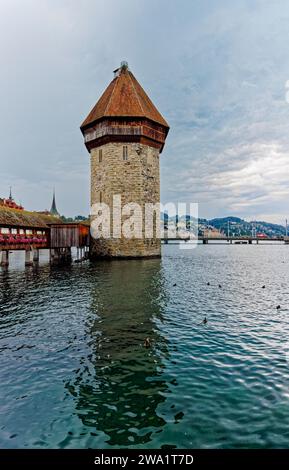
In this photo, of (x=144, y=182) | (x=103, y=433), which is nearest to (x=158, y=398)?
(x=103, y=433)

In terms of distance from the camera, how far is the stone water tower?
28.1m

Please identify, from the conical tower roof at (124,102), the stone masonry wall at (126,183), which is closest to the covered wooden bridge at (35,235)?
the stone masonry wall at (126,183)

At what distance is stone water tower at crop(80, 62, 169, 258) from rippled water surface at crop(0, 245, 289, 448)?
59.9 feet

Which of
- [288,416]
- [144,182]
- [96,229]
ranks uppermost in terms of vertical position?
[144,182]

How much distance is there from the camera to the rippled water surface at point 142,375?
3766 mm

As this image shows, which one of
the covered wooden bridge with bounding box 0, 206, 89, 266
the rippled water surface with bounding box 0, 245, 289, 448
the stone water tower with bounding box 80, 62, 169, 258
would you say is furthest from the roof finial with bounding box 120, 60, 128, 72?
the rippled water surface with bounding box 0, 245, 289, 448

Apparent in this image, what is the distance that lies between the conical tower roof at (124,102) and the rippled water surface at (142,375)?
22.8m

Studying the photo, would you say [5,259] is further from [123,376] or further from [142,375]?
[142,375]

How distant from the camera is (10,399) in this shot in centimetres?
454

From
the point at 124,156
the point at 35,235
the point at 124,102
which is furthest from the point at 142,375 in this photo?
the point at 124,102

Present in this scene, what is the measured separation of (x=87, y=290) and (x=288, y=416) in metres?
10.7

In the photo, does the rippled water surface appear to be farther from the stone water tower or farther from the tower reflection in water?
the stone water tower

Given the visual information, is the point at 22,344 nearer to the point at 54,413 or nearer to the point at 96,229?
the point at 54,413

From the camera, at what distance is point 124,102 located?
2911 cm
